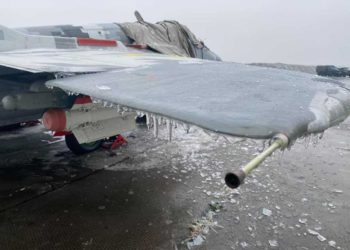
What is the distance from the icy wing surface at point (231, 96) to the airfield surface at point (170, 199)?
0.32 metres

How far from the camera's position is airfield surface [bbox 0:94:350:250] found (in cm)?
329

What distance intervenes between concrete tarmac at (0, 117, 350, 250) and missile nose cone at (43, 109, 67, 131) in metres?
0.82

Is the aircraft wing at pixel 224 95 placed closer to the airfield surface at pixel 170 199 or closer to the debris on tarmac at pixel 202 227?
the airfield surface at pixel 170 199

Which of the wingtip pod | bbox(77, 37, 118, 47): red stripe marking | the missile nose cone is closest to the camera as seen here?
the wingtip pod

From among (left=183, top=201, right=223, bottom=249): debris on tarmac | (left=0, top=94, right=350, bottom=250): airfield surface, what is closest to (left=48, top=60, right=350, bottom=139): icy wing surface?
(left=0, top=94, right=350, bottom=250): airfield surface

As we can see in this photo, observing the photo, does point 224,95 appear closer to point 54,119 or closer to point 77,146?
point 54,119

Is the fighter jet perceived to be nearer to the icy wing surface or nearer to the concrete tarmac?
the icy wing surface

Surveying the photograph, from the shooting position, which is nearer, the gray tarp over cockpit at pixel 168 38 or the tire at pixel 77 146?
the tire at pixel 77 146

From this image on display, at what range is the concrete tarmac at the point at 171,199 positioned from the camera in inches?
129

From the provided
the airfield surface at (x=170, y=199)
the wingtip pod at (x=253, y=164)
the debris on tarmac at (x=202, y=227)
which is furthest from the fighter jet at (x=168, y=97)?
the debris on tarmac at (x=202, y=227)

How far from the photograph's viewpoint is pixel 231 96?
2.20 metres

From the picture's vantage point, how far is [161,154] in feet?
19.1

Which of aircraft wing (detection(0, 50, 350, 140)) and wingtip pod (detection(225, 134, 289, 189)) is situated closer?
wingtip pod (detection(225, 134, 289, 189))

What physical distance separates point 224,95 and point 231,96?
0.05 meters
